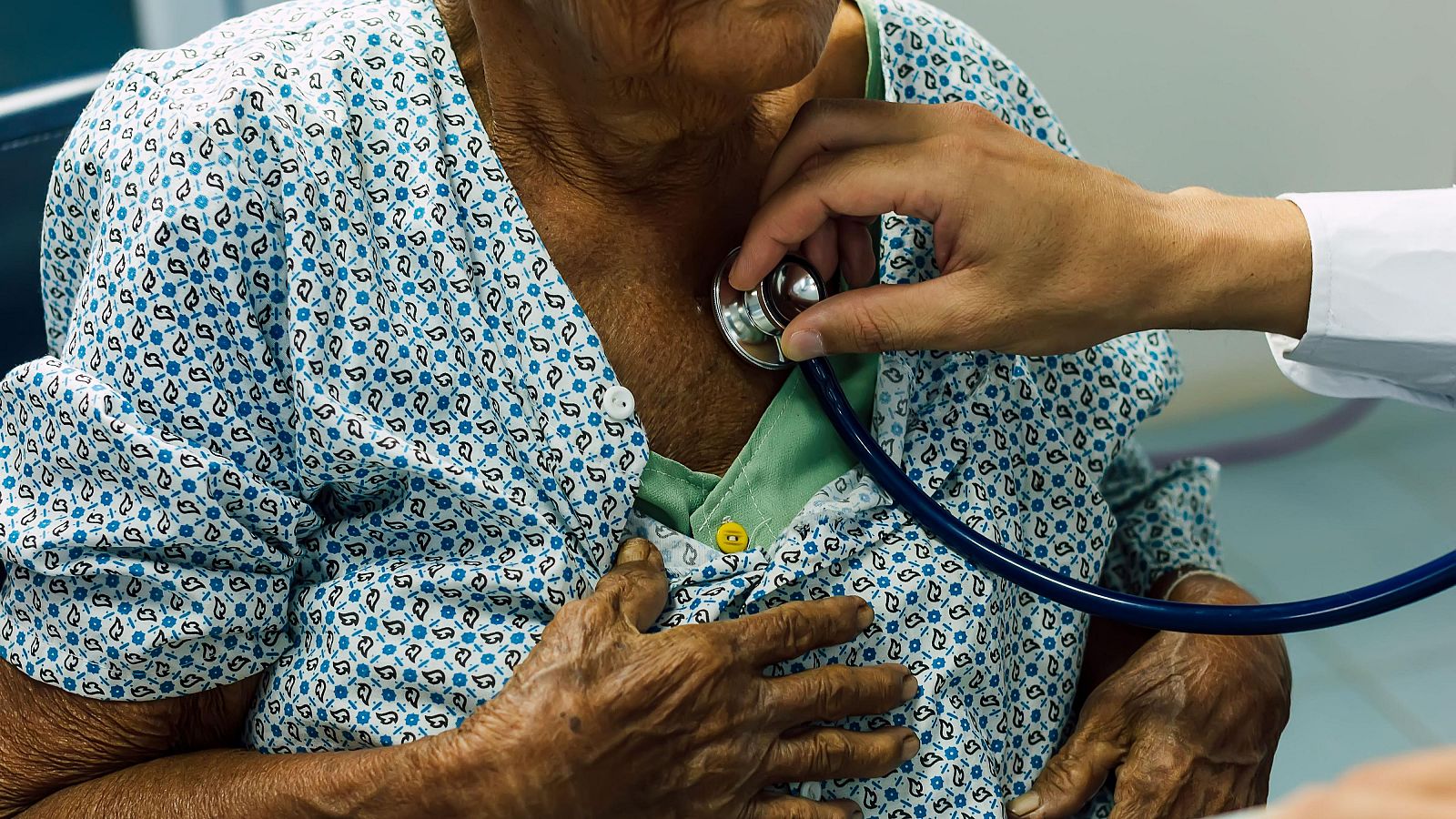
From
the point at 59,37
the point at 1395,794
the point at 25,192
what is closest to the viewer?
the point at 1395,794

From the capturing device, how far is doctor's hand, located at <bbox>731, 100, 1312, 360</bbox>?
3.47 ft

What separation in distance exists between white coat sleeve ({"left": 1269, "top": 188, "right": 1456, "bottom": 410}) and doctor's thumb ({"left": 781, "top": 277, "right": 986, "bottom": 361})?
1.13 feet

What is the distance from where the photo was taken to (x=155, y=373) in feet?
3.10

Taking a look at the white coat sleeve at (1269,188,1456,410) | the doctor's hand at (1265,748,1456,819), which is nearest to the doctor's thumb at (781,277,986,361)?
the white coat sleeve at (1269,188,1456,410)

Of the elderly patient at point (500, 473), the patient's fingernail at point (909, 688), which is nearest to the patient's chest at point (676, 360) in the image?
the elderly patient at point (500, 473)

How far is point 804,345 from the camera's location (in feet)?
3.51

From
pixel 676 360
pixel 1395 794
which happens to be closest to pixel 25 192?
pixel 676 360

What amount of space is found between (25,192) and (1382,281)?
128cm

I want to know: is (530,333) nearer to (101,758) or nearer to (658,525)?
(658,525)

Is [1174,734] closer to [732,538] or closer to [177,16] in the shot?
[732,538]

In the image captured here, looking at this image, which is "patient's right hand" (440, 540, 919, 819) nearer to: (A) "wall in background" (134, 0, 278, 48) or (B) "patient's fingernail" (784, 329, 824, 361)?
(B) "patient's fingernail" (784, 329, 824, 361)

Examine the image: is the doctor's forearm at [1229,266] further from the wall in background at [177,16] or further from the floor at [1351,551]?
the wall in background at [177,16]

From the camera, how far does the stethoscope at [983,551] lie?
42.3 inches

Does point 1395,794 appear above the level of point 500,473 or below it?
above
